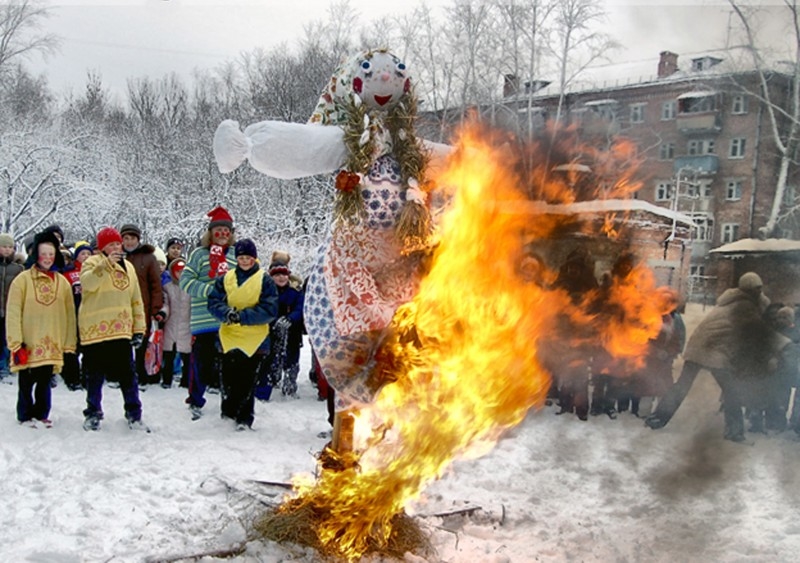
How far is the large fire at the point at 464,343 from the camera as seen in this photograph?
11.4ft

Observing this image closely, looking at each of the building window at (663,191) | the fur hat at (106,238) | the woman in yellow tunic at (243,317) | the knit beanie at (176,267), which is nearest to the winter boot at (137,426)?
the woman in yellow tunic at (243,317)

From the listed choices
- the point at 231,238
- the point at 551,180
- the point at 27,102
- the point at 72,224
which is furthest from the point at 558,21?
the point at 27,102

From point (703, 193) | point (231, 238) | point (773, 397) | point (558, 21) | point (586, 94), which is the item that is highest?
point (558, 21)

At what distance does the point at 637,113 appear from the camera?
293 cm

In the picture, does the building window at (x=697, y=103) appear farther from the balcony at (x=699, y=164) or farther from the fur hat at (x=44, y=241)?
the fur hat at (x=44, y=241)

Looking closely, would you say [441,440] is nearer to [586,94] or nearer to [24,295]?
[586,94]

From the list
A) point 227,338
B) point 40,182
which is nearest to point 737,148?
point 227,338

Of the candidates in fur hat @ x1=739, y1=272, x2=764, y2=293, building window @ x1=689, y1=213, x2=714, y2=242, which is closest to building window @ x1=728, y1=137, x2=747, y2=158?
building window @ x1=689, y1=213, x2=714, y2=242

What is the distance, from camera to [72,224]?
2398 cm

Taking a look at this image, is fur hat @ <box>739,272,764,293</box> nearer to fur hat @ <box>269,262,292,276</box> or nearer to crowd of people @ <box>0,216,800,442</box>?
crowd of people @ <box>0,216,800,442</box>

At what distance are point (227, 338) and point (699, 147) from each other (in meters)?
4.52

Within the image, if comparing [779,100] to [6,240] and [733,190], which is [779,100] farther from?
[6,240]

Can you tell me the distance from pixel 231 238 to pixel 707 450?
470 cm

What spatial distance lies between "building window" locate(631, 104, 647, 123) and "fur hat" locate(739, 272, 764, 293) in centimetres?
80
